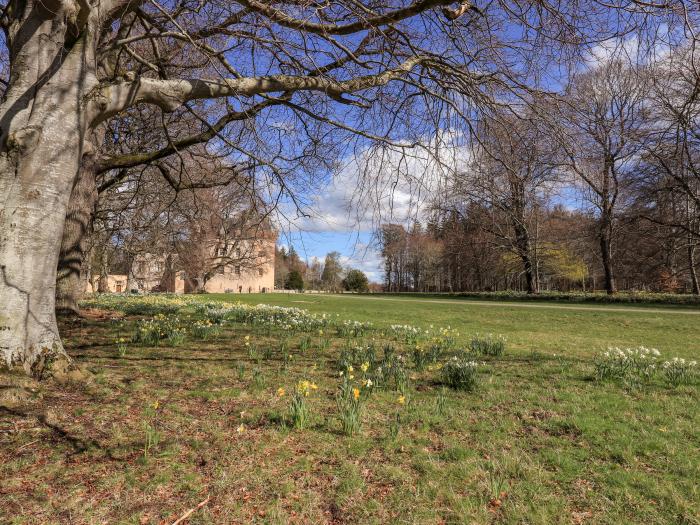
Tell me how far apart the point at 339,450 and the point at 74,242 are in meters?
8.05

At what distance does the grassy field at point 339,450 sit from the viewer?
2232mm

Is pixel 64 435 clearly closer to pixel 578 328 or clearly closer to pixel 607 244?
pixel 578 328

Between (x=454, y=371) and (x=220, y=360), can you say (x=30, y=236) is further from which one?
(x=454, y=371)

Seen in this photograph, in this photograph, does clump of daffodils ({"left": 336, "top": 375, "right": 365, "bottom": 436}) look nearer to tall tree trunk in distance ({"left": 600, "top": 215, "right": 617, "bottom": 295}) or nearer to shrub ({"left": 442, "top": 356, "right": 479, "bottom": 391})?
shrub ({"left": 442, "top": 356, "right": 479, "bottom": 391})

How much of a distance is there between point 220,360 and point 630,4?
5875 mm

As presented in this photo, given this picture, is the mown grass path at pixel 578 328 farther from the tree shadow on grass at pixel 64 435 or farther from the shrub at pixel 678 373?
the tree shadow on grass at pixel 64 435

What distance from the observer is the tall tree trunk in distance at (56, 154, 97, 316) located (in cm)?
791

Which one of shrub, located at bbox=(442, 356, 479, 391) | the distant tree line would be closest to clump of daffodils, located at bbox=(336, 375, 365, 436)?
shrub, located at bbox=(442, 356, 479, 391)

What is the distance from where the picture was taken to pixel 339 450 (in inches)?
114

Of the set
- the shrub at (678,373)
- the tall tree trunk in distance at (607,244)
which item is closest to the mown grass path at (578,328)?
the shrub at (678,373)

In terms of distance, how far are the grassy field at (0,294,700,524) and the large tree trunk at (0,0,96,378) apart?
0.50 m

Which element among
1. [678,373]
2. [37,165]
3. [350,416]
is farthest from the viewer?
[678,373]

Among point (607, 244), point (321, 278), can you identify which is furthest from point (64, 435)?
point (321, 278)

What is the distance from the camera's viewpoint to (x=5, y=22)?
15.4ft
